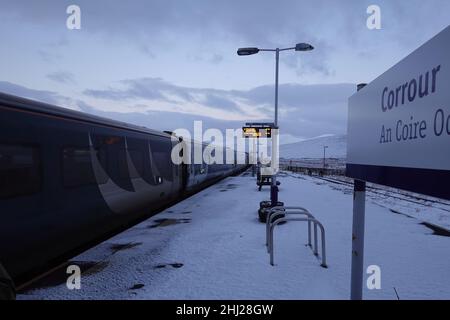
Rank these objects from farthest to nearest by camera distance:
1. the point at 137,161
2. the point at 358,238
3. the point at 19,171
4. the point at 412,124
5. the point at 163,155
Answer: the point at 163,155
the point at 137,161
the point at 19,171
the point at 358,238
the point at 412,124

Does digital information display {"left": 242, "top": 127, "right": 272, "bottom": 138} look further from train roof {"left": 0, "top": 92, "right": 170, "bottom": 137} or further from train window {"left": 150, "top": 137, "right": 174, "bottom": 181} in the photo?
train roof {"left": 0, "top": 92, "right": 170, "bottom": 137}

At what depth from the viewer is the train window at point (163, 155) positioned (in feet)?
34.4

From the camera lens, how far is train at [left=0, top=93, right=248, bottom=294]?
14.0 feet

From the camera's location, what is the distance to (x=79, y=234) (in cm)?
580

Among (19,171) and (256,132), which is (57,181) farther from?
(256,132)

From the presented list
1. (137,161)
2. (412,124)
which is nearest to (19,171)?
(137,161)

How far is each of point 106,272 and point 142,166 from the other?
Answer: 4491 millimetres

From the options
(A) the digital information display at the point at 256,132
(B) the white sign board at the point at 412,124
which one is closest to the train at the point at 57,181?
(B) the white sign board at the point at 412,124

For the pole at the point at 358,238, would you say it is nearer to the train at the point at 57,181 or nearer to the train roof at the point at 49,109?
the train at the point at 57,181

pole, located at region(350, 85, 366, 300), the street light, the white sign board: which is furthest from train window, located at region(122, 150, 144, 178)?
the white sign board

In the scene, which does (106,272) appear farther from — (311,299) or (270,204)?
(270,204)

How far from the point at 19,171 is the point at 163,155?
273 inches

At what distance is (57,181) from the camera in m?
5.18

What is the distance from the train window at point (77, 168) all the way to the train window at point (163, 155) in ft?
13.2
